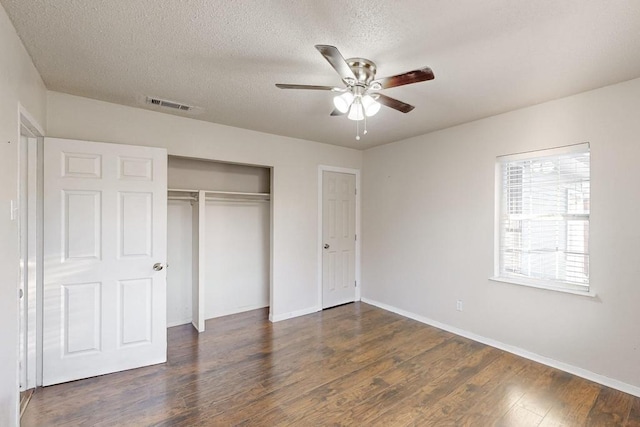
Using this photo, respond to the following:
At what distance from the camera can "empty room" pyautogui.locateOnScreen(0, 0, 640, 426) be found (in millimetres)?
1794

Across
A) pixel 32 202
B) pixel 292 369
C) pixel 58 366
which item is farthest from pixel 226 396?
pixel 32 202

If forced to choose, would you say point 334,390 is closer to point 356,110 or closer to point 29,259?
point 356,110

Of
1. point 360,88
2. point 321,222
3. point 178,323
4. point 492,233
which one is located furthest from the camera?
point 321,222

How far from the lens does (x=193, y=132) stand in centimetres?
341

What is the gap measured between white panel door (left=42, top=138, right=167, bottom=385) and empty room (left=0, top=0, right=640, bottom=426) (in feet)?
0.05

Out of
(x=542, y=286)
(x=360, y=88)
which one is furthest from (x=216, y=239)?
(x=542, y=286)

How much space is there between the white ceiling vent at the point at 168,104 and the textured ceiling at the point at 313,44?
0.30 ft

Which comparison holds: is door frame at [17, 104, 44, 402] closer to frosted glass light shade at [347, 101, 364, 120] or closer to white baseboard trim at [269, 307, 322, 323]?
white baseboard trim at [269, 307, 322, 323]

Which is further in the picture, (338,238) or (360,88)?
(338,238)

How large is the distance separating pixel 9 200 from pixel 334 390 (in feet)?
8.17

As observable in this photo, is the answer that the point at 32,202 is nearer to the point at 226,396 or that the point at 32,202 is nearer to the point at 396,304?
the point at 226,396

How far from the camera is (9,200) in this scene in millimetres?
1718

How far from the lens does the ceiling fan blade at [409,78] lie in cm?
174

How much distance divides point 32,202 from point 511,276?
441 centimetres
